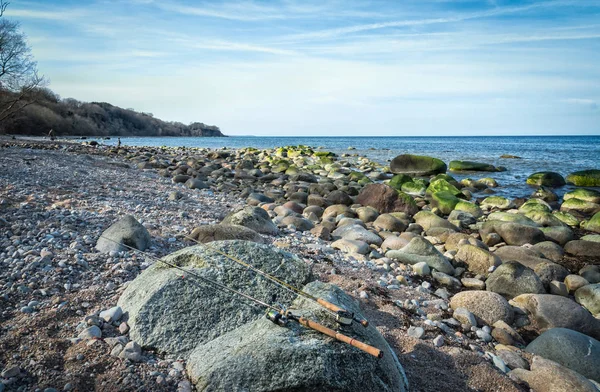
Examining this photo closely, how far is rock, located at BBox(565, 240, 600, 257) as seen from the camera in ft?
25.5

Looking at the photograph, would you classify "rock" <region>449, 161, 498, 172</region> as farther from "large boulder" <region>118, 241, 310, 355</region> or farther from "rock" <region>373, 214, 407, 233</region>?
"large boulder" <region>118, 241, 310, 355</region>


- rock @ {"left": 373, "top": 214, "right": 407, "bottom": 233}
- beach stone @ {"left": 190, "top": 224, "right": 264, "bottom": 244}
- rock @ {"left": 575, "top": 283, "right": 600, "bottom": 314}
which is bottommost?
rock @ {"left": 575, "top": 283, "right": 600, "bottom": 314}

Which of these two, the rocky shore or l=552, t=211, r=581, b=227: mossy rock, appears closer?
the rocky shore

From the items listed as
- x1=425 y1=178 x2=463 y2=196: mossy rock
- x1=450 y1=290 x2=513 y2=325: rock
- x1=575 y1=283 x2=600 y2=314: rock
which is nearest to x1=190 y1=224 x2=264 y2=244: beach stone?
x1=450 y1=290 x2=513 y2=325: rock

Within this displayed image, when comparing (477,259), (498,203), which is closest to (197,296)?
(477,259)

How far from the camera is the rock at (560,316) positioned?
4797 millimetres

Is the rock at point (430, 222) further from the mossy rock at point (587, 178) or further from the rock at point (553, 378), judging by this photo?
the mossy rock at point (587, 178)

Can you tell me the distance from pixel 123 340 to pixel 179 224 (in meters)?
3.79

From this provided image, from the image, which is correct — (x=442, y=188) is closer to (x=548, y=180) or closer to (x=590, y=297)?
(x=548, y=180)

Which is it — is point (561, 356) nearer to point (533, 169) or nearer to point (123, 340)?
point (123, 340)

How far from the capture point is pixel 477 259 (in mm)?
6684

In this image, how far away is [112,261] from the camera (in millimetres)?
4422

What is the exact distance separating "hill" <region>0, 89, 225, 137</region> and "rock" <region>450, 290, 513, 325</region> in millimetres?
42067

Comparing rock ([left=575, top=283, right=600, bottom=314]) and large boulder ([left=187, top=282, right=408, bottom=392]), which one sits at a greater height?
large boulder ([left=187, top=282, right=408, bottom=392])
